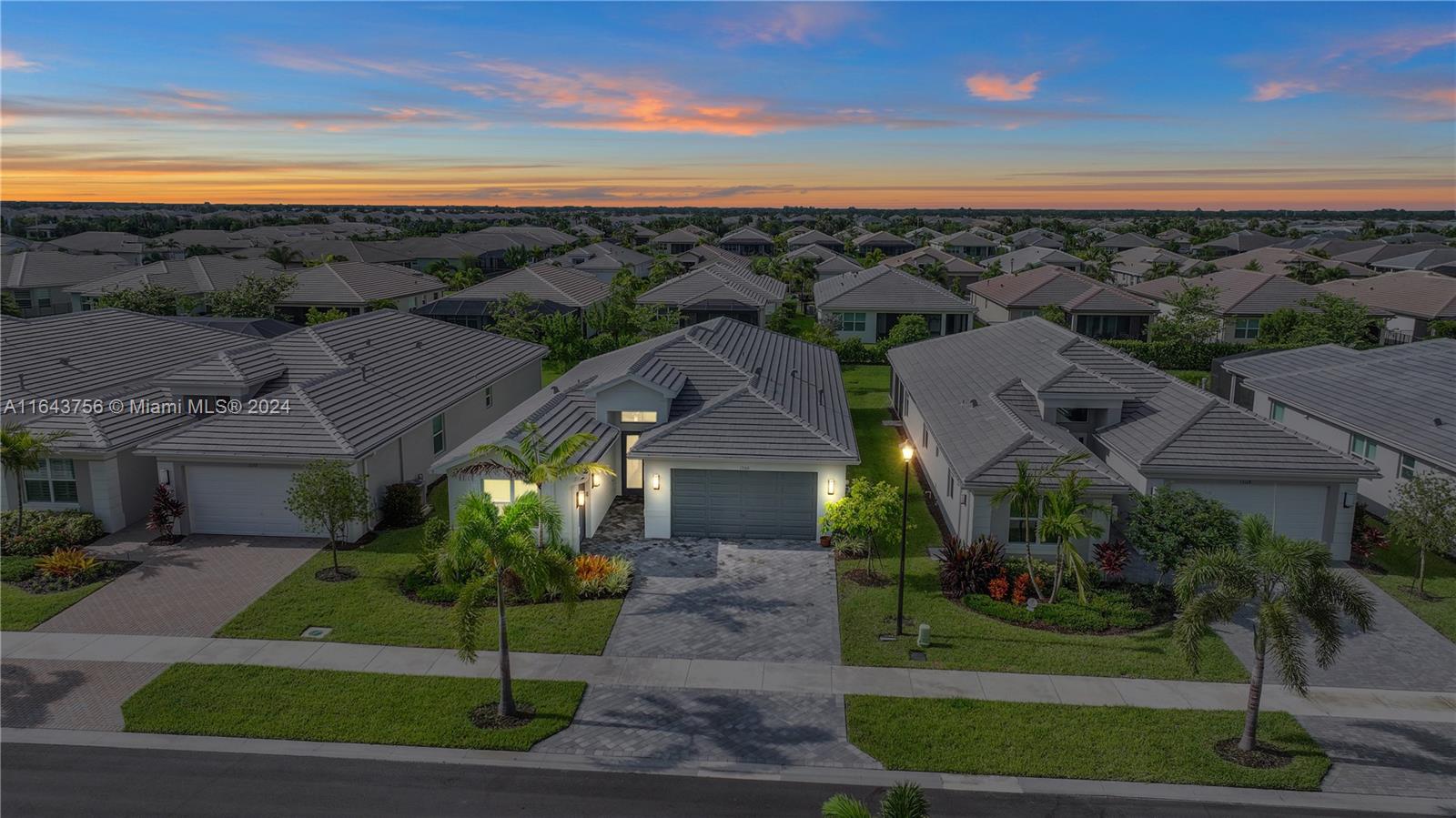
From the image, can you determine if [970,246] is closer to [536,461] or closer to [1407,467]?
[1407,467]

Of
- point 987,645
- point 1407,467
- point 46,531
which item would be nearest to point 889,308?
point 1407,467

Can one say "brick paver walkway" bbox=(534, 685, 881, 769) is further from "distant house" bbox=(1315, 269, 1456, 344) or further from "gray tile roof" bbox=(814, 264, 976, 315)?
"distant house" bbox=(1315, 269, 1456, 344)

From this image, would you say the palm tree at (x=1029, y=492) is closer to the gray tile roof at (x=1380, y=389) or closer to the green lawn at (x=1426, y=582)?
the green lawn at (x=1426, y=582)

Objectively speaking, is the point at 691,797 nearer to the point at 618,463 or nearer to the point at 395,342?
the point at 618,463

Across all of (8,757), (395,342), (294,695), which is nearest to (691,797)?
(294,695)


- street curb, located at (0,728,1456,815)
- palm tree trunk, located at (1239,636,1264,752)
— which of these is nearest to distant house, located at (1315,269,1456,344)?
palm tree trunk, located at (1239,636,1264,752)

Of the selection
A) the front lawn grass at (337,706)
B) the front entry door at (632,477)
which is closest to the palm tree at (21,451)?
the front lawn grass at (337,706)
